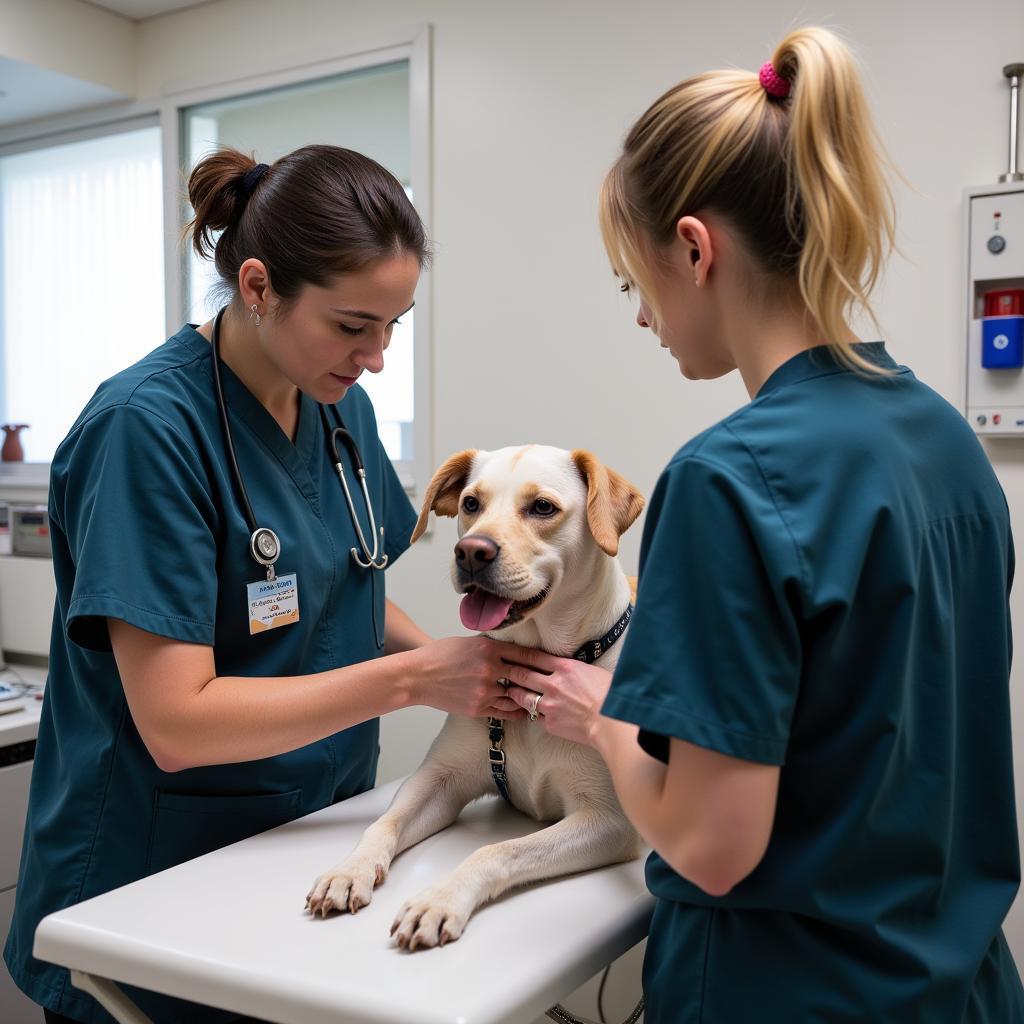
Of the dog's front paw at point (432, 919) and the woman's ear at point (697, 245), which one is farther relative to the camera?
the dog's front paw at point (432, 919)

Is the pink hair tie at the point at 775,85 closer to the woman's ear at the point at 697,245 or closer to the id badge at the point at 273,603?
the woman's ear at the point at 697,245

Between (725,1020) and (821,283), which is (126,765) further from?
(821,283)

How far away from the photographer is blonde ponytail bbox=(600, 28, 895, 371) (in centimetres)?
77

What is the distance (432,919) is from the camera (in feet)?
3.16

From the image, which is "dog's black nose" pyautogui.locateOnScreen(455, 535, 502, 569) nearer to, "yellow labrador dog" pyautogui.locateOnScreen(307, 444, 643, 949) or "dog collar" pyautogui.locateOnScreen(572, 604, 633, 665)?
"yellow labrador dog" pyautogui.locateOnScreen(307, 444, 643, 949)

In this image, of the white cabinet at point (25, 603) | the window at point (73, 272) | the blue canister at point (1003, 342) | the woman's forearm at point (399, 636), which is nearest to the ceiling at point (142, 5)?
the window at point (73, 272)

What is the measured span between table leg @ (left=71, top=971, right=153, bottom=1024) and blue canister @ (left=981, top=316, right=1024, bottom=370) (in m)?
1.88

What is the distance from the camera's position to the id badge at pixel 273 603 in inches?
50.4

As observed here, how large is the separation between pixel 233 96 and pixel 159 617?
2.38 m

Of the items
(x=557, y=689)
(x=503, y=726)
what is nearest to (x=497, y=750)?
(x=503, y=726)

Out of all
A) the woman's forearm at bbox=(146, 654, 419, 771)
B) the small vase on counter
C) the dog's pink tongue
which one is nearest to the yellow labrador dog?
the dog's pink tongue

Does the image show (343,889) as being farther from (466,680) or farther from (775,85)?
(775,85)

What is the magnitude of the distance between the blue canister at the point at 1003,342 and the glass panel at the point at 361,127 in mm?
1473

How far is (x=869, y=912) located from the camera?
79 cm
